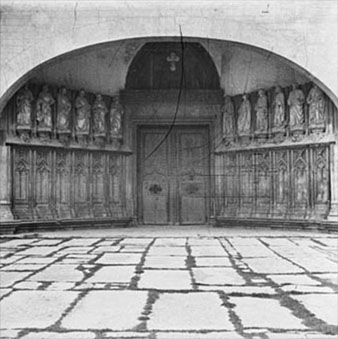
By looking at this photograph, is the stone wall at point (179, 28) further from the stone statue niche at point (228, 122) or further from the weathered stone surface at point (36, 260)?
the weathered stone surface at point (36, 260)

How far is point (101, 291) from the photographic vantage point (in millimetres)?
5266

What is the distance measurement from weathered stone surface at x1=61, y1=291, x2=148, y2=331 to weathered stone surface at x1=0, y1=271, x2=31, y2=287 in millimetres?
983

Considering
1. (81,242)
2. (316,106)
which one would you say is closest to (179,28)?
(316,106)

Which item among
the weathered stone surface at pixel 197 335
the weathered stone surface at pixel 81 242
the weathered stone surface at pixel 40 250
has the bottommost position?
the weathered stone surface at pixel 81 242

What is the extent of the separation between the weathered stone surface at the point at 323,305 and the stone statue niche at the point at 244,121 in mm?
8972

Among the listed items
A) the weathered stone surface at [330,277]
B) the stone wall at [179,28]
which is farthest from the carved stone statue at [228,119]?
the weathered stone surface at [330,277]

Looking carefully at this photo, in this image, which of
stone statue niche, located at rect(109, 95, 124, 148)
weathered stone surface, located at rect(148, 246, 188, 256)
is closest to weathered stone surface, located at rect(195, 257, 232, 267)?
weathered stone surface, located at rect(148, 246, 188, 256)

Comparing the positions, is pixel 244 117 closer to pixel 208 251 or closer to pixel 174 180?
pixel 174 180

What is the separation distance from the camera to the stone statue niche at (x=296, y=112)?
497 inches

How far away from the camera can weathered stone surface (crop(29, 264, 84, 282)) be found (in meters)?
6.01

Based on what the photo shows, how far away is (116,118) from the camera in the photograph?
46.6 ft

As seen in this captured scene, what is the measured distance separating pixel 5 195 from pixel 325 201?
249 inches

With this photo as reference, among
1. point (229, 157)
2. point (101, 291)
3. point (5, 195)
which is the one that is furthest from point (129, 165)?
point (101, 291)

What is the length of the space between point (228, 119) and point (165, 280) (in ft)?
28.9
